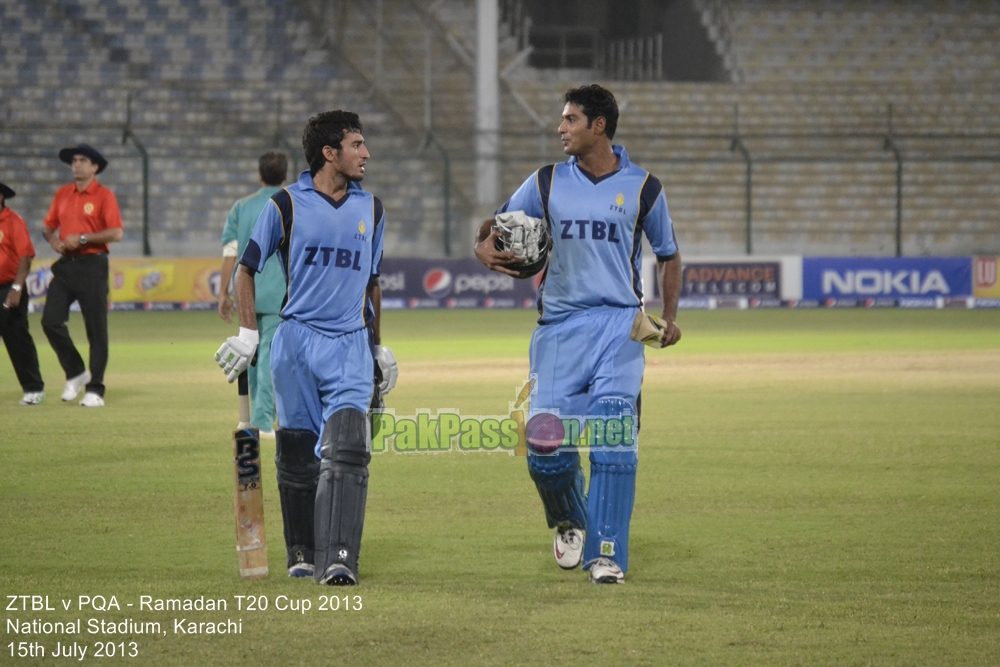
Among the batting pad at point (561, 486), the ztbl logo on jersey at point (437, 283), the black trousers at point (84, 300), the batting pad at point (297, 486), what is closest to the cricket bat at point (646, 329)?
the batting pad at point (561, 486)

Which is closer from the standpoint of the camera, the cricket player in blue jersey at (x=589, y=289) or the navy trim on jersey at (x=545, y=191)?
the cricket player in blue jersey at (x=589, y=289)

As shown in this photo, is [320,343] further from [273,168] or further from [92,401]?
[92,401]

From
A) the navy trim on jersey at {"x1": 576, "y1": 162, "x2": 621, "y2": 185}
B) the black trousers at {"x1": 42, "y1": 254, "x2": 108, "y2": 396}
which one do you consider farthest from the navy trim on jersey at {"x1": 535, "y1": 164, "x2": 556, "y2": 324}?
the black trousers at {"x1": 42, "y1": 254, "x2": 108, "y2": 396}

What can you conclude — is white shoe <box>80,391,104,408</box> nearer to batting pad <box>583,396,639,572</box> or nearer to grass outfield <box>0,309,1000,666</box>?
grass outfield <box>0,309,1000,666</box>

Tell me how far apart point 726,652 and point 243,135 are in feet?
89.2

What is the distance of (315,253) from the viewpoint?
6004 millimetres

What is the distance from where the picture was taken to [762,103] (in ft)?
111

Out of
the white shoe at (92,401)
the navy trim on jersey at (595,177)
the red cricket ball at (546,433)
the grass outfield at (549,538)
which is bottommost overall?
the grass outfield at (549,538)

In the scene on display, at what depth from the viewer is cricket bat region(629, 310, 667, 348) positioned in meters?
6.13

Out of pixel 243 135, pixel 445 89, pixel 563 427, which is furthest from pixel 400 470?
pixel 445 89

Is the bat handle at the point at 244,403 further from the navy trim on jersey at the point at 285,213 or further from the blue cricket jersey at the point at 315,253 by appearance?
the navy trim on jersey at the point at 285,213

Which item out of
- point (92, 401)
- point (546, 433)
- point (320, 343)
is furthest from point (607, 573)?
point (92, 401)

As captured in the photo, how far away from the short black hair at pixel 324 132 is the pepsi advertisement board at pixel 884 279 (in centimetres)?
2332

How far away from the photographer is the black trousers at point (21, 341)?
12180mm
